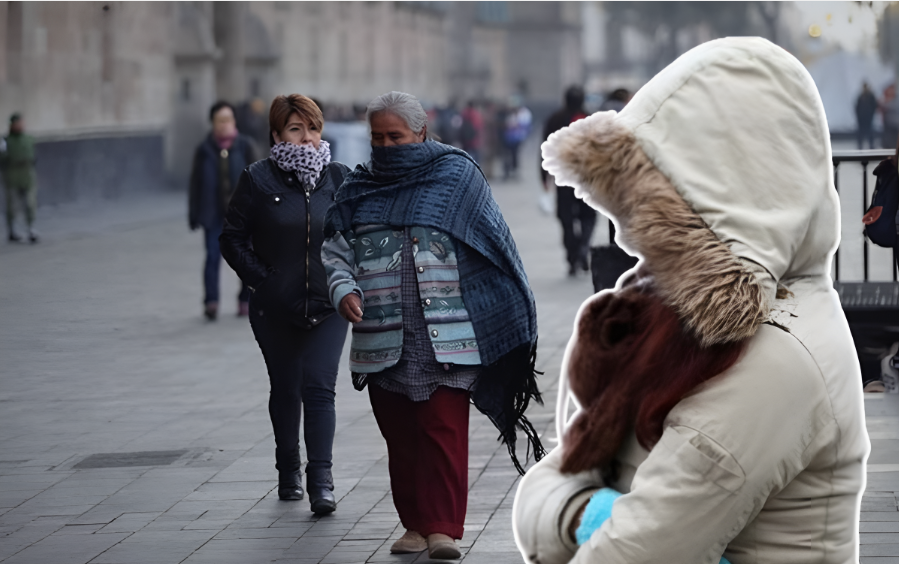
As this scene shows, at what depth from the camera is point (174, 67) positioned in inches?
1134

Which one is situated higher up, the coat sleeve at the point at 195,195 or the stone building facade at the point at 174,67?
the stone building facade at the point at 174,67

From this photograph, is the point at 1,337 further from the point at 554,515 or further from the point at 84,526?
the point at 554,515

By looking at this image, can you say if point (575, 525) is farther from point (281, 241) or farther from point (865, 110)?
point (865, 110)

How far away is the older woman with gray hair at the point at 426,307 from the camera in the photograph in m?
4.93

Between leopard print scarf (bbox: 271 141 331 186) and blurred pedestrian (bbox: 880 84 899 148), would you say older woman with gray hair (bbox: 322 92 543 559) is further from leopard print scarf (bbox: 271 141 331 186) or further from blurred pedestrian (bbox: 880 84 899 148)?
blurred pedestrian (bbox: 880 84 899 148)

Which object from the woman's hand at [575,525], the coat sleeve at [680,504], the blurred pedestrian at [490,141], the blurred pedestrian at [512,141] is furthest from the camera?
the blurred pedestrian at [490,141]

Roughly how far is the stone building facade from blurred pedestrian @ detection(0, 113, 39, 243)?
23 cm

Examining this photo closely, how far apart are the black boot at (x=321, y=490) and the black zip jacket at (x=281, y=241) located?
600 mm

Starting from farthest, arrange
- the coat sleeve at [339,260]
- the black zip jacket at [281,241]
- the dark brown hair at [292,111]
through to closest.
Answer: the dark brown hair at [292,111], the black zip jacket at [281,241], the coat sleeve at [339,260]

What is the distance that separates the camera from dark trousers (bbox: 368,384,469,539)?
16.3ft

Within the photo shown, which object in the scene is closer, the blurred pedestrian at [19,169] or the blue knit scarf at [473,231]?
the blue knit scarf at [473,231]

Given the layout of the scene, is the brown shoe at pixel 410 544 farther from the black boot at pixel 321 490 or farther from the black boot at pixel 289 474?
the black boot at pixel 289 474

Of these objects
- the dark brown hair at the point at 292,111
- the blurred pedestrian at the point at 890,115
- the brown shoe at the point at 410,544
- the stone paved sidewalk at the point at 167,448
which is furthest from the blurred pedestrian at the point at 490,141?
the brown shoe at the point at 410,544

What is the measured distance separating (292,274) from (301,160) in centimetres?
47
